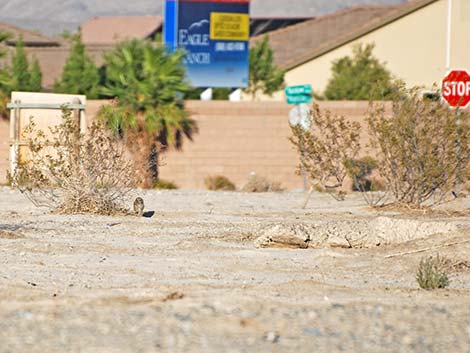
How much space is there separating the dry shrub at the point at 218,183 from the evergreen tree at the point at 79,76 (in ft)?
36.6

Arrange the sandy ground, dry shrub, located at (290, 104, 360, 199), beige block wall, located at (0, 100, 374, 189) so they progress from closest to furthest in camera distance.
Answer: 1. the sandy ground
2. dry shrub, located at (290, 104, 360, 199)
3. beige block wall, located at (0, 100, 374, 189)

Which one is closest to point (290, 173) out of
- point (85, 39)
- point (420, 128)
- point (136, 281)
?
point (420, 128)

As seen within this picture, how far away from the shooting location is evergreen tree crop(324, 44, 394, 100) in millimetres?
47906

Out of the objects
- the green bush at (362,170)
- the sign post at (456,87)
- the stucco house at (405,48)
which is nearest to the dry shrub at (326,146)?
the green bush at (362,170)

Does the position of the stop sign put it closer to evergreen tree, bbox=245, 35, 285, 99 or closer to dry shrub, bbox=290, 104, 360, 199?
dry shrub, bbox=290, 104, 360, 199

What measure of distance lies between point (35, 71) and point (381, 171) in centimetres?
2138

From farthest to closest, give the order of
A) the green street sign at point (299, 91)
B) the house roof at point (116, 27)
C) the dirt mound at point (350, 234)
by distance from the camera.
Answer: the house roof at point (116, 27), the green street sign at point (299, 91), the dirt mound at point (350, 234)

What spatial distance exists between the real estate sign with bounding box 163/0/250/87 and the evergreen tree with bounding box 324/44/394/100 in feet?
18.9

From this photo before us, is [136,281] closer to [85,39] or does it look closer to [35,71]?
[35,71]

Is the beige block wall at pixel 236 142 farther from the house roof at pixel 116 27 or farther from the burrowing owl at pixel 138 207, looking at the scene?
the house roof at pixel 116 27

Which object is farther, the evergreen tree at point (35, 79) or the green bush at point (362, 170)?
the evergreen tree at point (35, 79)

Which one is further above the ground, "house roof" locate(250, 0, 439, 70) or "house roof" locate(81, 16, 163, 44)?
"house roof" locate(81, 16, 163, 44)

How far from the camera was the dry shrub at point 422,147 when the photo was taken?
2278 centimetres

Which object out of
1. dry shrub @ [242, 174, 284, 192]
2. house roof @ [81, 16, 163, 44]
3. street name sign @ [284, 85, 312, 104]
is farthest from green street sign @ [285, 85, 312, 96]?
house roof @ [81, 16, 163, 44]
